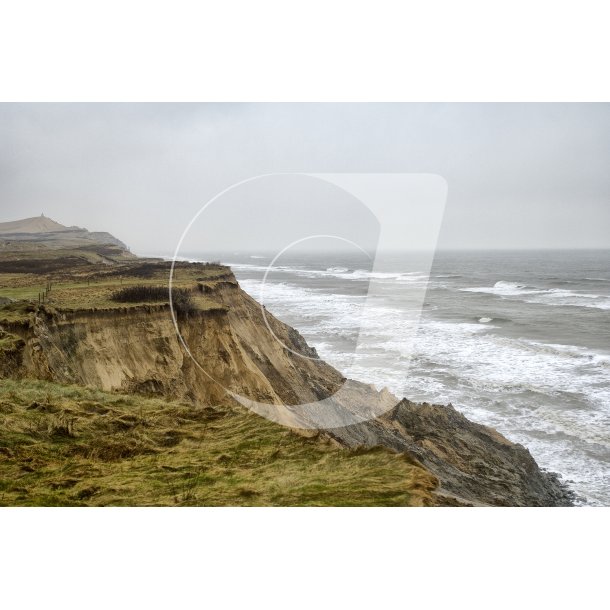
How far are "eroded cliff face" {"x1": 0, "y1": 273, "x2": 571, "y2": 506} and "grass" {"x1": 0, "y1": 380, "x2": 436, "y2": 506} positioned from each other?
35 cm

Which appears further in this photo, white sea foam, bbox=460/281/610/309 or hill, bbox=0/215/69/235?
white sea foam, bbox=460/281/610/309

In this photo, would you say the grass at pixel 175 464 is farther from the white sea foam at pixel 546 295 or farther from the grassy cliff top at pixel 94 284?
the white sea foam at pixel 546 295

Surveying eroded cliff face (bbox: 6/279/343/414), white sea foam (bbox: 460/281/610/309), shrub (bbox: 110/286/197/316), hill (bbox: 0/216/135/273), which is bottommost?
eroded cliff face (bbox: 6/279/343/414)

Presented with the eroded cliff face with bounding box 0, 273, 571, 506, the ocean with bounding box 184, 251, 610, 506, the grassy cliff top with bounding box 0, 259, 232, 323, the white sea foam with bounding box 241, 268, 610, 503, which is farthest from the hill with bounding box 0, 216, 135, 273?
the white sea foam with bounding box 241, 268, 610, 503

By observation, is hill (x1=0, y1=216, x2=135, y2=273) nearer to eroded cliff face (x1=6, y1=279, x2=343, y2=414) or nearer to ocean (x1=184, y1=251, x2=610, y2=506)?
eroded cliff face (x1=6, y1=279, x2=343, y2=414)

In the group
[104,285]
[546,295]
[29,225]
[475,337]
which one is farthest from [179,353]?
[546,295]

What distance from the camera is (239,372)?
610 cm

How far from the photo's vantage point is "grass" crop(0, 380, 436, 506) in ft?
14.0

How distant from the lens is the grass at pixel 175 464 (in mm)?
4262

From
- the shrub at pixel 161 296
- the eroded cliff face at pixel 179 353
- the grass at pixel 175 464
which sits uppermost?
the shrub at pixel 161 296

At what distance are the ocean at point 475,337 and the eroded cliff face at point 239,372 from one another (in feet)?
0.92

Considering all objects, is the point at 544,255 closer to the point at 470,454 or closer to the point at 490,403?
the point at 490,403

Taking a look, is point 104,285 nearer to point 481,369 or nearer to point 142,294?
point 142,294

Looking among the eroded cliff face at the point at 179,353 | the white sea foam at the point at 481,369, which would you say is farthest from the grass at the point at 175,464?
the white sea foam at the point at 481,369
